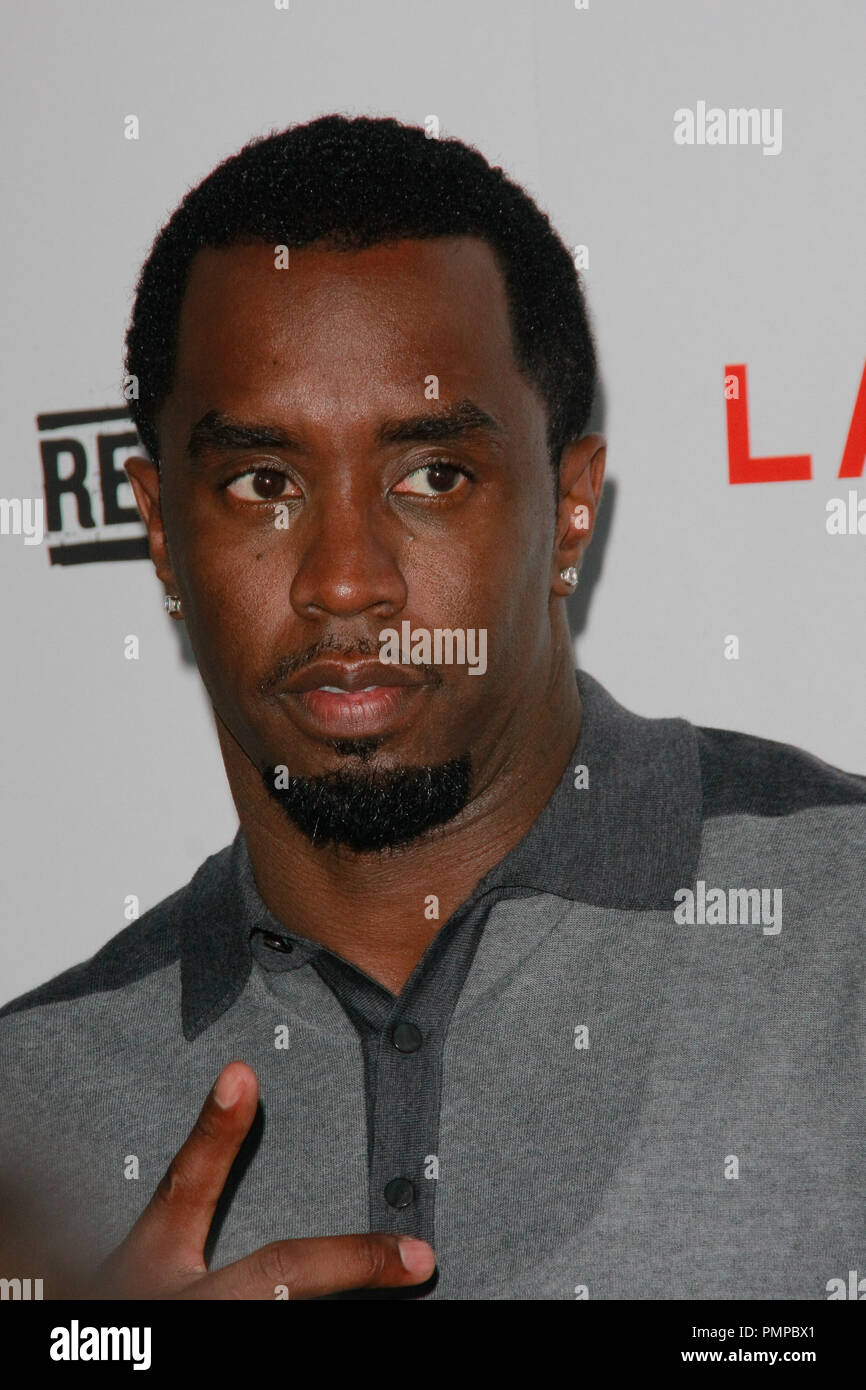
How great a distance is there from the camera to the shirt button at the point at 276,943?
1.93 metres

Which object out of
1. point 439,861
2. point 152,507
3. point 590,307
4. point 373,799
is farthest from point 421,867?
point 590,307

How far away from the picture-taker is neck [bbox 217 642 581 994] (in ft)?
6.32

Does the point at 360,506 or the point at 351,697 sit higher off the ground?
the point at 360,506

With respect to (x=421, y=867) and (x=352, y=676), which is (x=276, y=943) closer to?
(x=421, y=867)

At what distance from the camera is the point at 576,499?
2025mm

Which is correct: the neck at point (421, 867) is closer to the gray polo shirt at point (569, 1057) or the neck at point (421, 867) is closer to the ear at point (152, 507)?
the gray polo shirt at point (569, 1057)

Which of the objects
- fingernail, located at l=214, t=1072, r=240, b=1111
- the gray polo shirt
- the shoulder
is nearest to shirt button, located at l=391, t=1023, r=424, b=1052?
the gray polo shirt

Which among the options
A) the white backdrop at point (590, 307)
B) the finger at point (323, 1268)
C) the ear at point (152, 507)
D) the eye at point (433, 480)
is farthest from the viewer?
the white backdrop at point (590, 307)

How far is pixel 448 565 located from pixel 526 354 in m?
0.33

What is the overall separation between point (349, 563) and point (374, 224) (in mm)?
427

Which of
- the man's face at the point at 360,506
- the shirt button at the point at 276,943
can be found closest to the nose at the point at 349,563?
the man's face at the point at 360,506

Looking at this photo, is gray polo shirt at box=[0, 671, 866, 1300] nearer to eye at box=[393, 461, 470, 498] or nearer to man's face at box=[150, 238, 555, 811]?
man's face at box=[150, 238, 555, 811]

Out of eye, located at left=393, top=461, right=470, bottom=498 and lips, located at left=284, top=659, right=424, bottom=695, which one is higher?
eye, located at left=393, top=461, right=470, bottom=498
